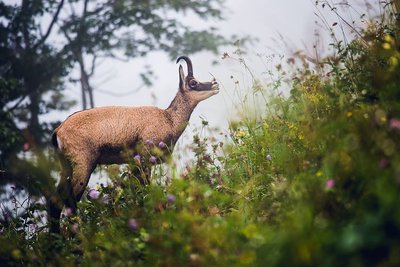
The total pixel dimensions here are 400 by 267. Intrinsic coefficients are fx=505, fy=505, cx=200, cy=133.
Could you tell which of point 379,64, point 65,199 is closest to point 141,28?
point 65,199

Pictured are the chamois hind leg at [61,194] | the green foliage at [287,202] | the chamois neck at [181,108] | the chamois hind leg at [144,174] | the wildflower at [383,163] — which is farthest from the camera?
the chamois neck at [181,108]

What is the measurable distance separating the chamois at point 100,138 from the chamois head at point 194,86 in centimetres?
44

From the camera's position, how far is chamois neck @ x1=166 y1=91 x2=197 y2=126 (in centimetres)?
619

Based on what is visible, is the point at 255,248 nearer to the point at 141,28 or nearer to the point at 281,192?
the point at 281,192

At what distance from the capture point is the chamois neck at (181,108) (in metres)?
6.19

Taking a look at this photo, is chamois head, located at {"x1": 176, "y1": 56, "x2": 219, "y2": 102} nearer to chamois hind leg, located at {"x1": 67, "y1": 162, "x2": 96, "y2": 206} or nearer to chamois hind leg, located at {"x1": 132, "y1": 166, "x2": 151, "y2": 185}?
chamois hind leg, located at {"x1": 132, "y1": 166, "x2": 151, "y2": 185}

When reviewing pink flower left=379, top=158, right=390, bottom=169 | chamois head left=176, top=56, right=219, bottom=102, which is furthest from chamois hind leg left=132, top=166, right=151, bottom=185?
pink flower left=379, top=158, right=390, bottom=169

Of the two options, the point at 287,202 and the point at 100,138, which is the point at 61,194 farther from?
the point at 287,202

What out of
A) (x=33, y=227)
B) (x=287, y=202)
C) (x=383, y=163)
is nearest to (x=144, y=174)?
(x=33, y=227)

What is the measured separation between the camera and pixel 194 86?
6.34 meters

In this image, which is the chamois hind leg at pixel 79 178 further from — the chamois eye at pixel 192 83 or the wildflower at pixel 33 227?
the chamois eye at pixel 192 83

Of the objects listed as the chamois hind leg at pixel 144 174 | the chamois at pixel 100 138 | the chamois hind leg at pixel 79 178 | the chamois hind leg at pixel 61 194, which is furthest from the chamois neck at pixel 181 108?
the chamois hind leg at pixel 61 194

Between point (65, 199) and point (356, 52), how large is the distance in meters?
3.37

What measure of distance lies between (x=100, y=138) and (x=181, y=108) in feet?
3.92
